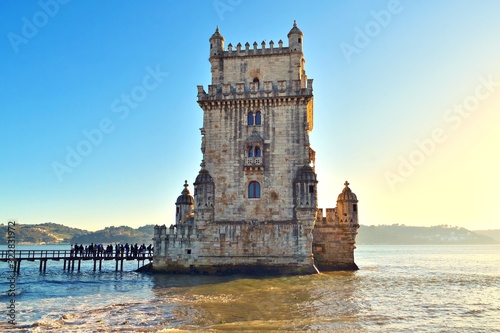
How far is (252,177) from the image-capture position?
118ft

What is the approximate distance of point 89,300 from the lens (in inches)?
980

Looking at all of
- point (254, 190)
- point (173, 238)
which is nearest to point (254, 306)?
point (254, 190)

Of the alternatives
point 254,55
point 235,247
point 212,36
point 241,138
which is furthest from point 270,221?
point 212,36

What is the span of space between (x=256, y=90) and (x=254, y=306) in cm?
2080

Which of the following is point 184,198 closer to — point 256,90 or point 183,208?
point 183,208

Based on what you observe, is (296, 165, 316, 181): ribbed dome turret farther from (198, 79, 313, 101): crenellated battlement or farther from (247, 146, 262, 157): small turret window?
(198, 79, 313, 101): crenellated battlement

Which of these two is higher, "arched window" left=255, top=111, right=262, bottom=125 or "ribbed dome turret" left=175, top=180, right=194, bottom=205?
"arched window" left=255, top=111, right=262, bottom=125

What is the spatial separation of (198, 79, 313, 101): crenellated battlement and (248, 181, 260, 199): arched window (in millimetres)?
7722

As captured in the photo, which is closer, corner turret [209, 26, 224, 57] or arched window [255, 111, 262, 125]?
arched window [255, 111, 262, 125]

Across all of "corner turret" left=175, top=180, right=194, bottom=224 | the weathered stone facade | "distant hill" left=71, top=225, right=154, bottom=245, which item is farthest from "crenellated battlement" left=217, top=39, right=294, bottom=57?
"distant hill" left=71, top=225, right=154, bottom=245

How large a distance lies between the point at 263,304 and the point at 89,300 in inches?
422

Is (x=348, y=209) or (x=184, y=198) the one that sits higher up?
(x=184, y=198)

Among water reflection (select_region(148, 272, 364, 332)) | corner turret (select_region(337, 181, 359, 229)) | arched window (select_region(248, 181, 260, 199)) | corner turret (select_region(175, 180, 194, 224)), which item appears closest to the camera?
water reflection (select_region(148, 272, 364, 332))

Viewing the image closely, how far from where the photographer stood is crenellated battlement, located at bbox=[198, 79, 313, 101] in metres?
36.3
